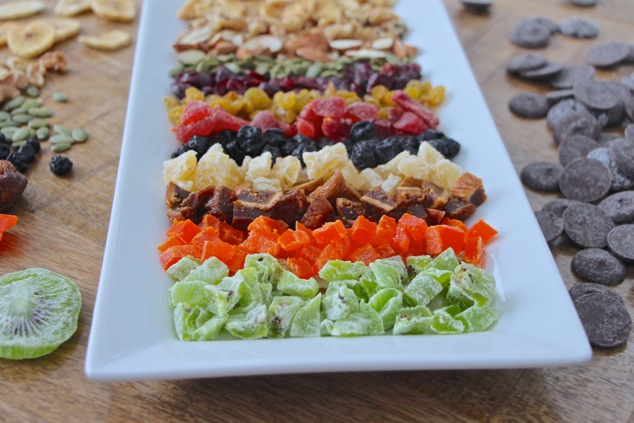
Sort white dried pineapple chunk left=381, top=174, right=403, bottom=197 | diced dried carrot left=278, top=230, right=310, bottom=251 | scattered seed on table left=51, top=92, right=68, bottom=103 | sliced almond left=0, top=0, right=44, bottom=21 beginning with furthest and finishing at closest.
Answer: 1. sliced almond left=0, top=0, right=44, bottom=21
2. scattered seed on table left=51, top=92, right=68, bottom=103
3. white dried pineapple chunk left=381, top=174, right=403, bottom=197
4. diced dried carrot left=278, top=230, right=310, bottom=251

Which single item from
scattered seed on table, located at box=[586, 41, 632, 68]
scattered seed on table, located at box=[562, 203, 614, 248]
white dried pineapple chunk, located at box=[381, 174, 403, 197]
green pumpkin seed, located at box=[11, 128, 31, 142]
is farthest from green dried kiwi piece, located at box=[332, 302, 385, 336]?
scattered seed on table, located at box=[586, 41, 632, 68]

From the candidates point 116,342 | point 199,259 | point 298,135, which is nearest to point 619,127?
point 298,135

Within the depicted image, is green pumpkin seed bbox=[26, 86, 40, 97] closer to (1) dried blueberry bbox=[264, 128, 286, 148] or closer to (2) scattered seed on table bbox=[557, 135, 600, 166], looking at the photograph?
(1) dried blueberry bbox=[264, 128, 286, 148]

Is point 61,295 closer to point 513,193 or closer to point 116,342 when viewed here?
point 116,342

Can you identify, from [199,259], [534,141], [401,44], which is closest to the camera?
[199,259]

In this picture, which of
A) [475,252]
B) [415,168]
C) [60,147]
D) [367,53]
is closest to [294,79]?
[367,53]

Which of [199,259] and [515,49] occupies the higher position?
[199,259]

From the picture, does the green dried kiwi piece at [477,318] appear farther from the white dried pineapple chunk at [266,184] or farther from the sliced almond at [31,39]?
the sliced almond at [31,39]
